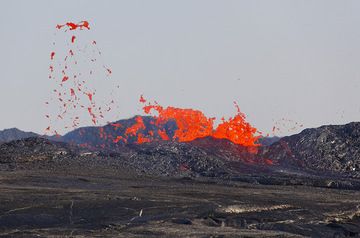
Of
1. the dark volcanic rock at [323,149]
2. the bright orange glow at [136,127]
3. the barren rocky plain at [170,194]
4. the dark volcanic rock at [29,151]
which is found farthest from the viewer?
the bright orange glow at [136,127]

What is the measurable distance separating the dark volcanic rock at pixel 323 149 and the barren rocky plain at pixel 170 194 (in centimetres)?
12

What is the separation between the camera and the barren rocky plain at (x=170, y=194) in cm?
1686

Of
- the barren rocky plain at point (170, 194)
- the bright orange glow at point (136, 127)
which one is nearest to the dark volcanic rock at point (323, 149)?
the barren rocky plain at point (170, 194)

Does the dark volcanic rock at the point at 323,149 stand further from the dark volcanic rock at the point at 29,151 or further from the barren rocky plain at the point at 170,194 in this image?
the dark volcanic rock at the point at 29,151

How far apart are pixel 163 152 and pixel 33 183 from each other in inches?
695

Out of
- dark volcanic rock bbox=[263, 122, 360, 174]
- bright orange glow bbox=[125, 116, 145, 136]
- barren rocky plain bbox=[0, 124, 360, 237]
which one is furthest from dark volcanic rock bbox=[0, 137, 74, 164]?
bright orange glow bbox=[125, 116, 145, 136]

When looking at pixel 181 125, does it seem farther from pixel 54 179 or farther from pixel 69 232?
pixel 69 232

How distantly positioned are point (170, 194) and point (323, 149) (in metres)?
26.5

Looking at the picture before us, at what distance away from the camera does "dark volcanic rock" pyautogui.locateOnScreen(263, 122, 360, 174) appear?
4584 cm

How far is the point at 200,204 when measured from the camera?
20969 millimetres

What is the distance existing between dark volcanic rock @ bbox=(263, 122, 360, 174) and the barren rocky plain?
0.39 feet

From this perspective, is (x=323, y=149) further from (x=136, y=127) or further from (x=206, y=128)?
(x=136, y=127)

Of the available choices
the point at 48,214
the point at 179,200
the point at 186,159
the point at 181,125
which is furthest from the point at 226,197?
the point at 181,125

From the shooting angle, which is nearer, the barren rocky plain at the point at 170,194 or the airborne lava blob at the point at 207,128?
the barren rocky plain at the point at 170,194
